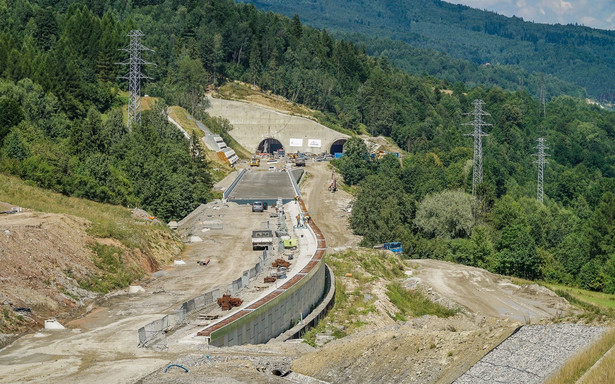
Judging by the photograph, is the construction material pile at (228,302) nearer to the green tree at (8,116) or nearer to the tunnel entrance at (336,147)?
the green tree at (8,116)

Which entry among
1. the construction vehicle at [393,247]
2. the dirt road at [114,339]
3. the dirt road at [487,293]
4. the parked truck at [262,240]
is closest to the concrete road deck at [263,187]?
the construction vehicle at [393,247]

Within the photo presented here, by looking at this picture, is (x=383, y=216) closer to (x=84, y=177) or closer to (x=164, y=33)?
(x=84, y=177)

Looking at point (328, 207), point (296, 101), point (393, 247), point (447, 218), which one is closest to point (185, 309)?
point (393, 247)

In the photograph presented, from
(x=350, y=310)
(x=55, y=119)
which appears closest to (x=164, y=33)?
(x=55, y=119)

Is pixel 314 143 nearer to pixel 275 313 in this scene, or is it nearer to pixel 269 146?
pixel 269 146

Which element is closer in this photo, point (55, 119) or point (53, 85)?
point (55, 119)

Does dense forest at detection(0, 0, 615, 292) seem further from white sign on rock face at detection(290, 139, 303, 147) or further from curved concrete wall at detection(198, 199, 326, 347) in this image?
curved concrete wall at detection(198, 199, 326, 347)
